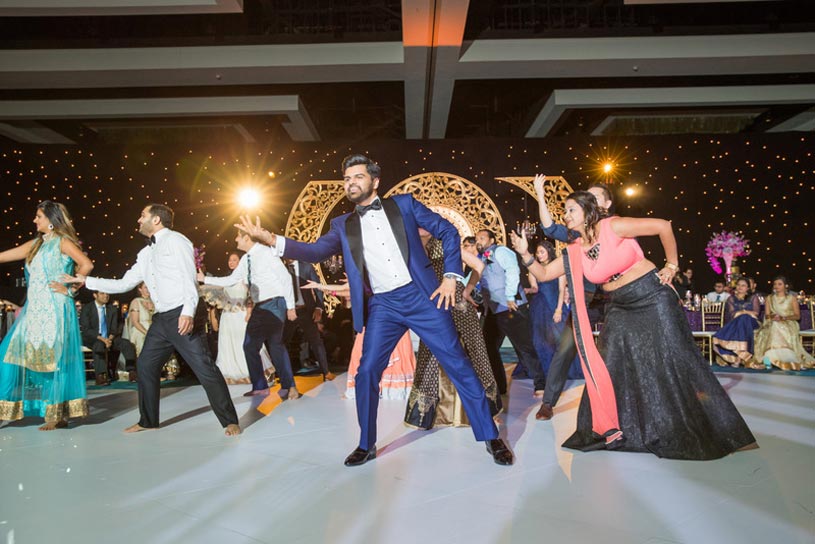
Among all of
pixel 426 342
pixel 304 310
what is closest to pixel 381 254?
pixel 426 342

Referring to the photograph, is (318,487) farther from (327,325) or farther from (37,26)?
(37,26)

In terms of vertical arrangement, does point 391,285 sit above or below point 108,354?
above

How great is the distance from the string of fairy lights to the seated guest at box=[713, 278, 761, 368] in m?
2.64

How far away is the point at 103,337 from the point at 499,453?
6.00m

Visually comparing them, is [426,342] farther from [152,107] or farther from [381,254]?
[152,107]

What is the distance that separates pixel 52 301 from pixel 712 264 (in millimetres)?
9664

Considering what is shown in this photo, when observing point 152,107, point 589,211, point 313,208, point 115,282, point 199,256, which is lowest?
point 115,282

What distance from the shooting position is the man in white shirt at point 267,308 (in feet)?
18.0

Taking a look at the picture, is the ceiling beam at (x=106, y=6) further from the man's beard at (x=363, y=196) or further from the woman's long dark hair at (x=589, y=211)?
the woman's long dark hair at (x=589, y=211)

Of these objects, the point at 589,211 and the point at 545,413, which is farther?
the point at 545,413

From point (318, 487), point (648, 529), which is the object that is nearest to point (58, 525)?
point (318, 487)

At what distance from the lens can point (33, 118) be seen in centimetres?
916

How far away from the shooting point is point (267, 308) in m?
5.57

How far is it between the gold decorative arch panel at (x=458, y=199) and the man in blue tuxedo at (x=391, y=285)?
658cm
